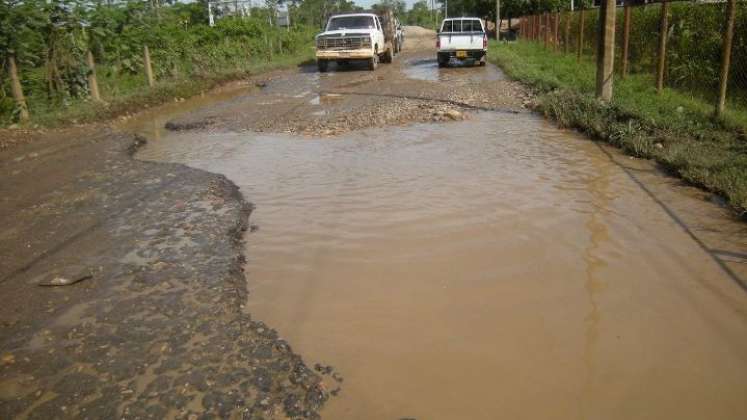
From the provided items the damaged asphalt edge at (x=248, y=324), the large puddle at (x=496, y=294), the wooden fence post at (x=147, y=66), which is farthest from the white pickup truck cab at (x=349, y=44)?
the damaged asphalt edge at (x=248, y=324)

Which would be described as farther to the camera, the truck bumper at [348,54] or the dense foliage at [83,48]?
the truck bumper at [348,54]

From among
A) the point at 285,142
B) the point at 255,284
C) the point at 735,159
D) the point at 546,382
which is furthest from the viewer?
the point at 285,142

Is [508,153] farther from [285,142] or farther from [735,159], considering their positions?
[285,142]

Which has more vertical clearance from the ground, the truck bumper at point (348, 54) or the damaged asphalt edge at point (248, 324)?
the truck bumper at point (348, 54)

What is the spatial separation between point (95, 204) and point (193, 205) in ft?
3.28

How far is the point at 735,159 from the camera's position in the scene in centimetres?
606

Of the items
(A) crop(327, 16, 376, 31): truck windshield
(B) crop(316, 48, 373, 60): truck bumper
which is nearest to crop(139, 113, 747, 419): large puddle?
(B) crop(316, 48, 373, 60): truck bumper

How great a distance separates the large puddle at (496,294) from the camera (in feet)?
9.34

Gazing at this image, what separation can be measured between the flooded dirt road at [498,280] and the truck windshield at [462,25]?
43.6ft

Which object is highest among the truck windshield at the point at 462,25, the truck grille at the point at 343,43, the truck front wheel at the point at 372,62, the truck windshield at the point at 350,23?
the truck windshield at the point at 350,23

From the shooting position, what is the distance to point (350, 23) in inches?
824

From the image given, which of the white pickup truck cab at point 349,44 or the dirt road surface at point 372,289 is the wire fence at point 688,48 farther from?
the white pickup truck cab at point 349,44

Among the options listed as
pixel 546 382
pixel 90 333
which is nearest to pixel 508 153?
pixel 546 382

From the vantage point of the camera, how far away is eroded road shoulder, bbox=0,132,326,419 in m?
2.73
